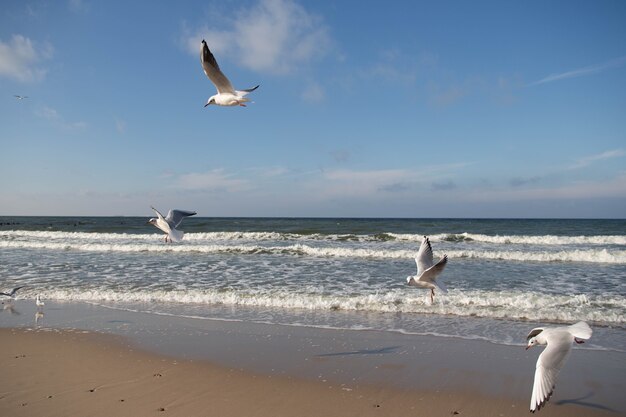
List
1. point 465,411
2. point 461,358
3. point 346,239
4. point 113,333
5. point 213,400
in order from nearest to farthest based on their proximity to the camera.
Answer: point 465,411 < point 213,400 < point 461,358 < point 113,333 < point 346,239

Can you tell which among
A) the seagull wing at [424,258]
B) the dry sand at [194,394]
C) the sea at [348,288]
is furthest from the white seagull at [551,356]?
the seagull wing at [424,258]

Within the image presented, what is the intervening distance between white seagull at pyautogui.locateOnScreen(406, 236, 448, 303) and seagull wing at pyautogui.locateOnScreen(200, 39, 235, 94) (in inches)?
140

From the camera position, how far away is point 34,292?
10.4 meters

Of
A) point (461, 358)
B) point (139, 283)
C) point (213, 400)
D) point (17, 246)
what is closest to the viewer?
point (213, 400)

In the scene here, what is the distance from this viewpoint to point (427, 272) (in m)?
6.48

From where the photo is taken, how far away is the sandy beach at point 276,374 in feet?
14.7

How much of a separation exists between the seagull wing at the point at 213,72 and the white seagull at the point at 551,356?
4623mm


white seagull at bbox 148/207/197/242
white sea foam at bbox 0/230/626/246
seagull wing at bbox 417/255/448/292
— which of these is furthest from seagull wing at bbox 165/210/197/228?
white sea foam at bbox 0/230/626/246

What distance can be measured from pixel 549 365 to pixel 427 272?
8.14ft

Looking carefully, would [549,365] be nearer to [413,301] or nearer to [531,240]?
[413,301]

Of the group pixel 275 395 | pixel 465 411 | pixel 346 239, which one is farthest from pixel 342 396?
pixel 346 239

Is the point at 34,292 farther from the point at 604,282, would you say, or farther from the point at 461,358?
the point at 604,282

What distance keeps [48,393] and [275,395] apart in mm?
2298

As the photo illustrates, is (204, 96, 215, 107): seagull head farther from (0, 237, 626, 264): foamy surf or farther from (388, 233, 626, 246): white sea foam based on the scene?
(388, 233, 626, 246): white sea foam
